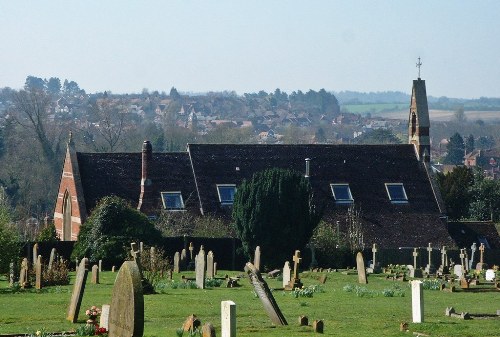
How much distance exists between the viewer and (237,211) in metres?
57.1

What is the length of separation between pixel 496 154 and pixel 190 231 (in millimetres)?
134907

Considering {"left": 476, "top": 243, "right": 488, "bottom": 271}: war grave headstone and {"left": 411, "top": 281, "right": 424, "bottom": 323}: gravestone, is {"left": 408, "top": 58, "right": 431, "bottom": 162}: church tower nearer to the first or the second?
{"left": 476, "top": 243, "right": 488, "bottom": 271}: war grave headstone

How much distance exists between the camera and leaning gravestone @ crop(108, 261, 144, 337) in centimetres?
1894

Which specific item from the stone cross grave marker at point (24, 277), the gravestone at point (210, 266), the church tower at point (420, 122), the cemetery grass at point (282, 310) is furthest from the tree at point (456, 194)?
the stone cross grave marker at point (24, 277)

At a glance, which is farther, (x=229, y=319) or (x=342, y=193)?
(x=342, y=193)

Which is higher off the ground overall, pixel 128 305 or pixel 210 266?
pixel 128 305

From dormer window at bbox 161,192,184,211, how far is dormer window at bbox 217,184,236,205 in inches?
79.6

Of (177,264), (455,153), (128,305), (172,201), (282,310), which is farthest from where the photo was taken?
(455,153)

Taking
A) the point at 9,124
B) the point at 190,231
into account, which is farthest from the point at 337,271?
the point at 9,124

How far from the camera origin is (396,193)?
6750 cm

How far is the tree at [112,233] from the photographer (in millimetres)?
51562

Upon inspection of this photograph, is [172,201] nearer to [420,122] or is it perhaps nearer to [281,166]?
[281,166]

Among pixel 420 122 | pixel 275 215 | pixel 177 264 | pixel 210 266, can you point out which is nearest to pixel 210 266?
pixel 210 266

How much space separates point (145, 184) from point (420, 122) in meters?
16.0
